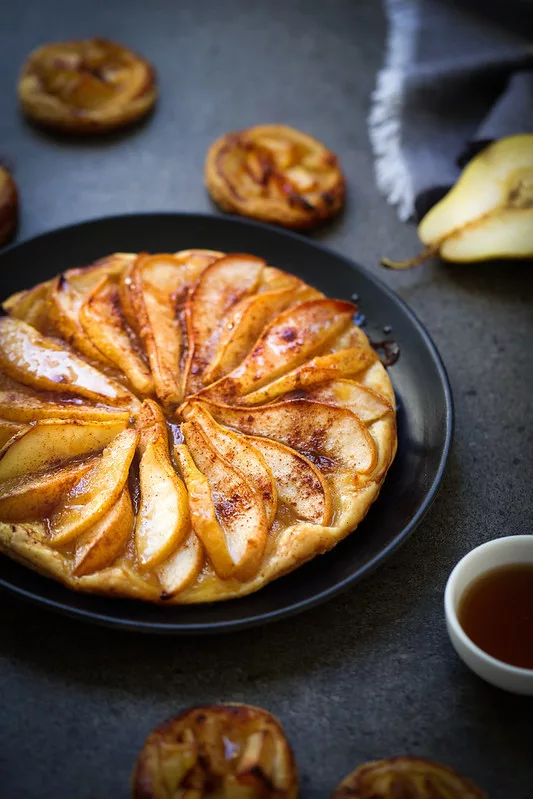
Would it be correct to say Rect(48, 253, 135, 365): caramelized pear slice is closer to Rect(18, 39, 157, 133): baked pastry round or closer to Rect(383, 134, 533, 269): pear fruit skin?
Rect(383, 134, 533, 269): pear fruit skin

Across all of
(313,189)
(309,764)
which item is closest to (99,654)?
(309,764)

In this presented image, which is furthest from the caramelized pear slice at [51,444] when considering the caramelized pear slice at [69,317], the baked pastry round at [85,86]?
the baked pastry round at [85,86]

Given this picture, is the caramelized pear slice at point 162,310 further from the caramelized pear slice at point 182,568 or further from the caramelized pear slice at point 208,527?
the caramelized pear slice at point 182,568

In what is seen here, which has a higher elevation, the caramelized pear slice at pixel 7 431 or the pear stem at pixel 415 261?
the caramelized pear slice at pixel 7 431

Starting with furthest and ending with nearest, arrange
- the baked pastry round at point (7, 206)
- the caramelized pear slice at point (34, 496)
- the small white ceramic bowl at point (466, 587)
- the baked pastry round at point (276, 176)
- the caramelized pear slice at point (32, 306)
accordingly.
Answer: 1. the baked pastry round at point (276, 176)
2. the baked pastry round at point (7, 206)
3. the caramelized pear slice at point (32, 306)
4. the caramelized pear slice at point (34, 496)
5. the small white ceramic bowl at point (466, 587)

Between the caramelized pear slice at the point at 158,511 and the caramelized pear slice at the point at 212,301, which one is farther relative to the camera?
the caramelized pear slice at the point at 212,301

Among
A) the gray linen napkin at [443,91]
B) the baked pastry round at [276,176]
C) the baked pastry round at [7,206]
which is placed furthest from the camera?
the gray linen napkin at [443,91]

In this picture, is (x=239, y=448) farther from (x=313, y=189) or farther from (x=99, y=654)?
(x=313, y=189)

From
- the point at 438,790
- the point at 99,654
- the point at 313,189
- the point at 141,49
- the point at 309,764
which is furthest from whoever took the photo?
the point at 141,49
